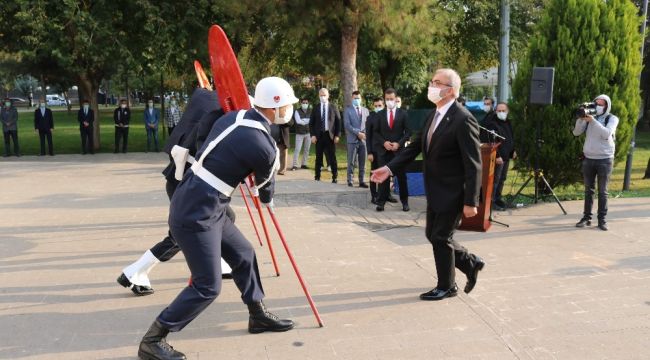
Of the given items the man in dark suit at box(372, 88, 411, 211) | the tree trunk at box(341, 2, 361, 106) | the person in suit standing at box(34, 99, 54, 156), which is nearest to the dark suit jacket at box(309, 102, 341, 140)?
the man in dark suit at box(372, 88, 411, 211)

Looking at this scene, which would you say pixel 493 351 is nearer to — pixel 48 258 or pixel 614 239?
pixel 614 239

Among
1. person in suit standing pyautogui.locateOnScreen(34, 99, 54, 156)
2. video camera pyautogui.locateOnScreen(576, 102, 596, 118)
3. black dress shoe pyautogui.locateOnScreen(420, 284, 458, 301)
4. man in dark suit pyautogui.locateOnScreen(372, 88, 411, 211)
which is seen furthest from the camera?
person in suit standing pyautogui.locateOnScreen(34, 99, 54, 156)

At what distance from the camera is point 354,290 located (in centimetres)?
548

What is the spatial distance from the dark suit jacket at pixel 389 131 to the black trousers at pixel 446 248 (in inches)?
191

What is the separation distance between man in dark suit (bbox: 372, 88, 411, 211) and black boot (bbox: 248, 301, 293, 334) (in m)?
5.48

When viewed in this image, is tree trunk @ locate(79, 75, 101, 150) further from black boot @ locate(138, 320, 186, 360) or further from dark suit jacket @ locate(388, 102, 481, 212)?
black boot @ locate(138, 320, 186, 360)

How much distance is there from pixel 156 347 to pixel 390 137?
6.73 m

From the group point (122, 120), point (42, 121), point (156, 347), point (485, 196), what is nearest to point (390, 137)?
point (485, 196)

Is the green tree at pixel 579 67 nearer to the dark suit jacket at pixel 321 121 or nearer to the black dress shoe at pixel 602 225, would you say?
the black dress shoe at pixel 602 225

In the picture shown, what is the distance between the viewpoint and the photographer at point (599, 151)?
8062mm

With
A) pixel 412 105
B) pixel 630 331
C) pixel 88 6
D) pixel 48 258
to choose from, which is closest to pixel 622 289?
pixel 630 331

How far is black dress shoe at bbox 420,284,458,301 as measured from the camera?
515cm

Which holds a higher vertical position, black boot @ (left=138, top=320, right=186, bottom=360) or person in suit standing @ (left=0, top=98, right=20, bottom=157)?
person in suit standing @ (left=0, top=98, right=20, bottom=157)

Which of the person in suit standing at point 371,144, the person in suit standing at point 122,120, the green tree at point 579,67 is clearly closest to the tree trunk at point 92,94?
the person in suit standing at point 122,120
